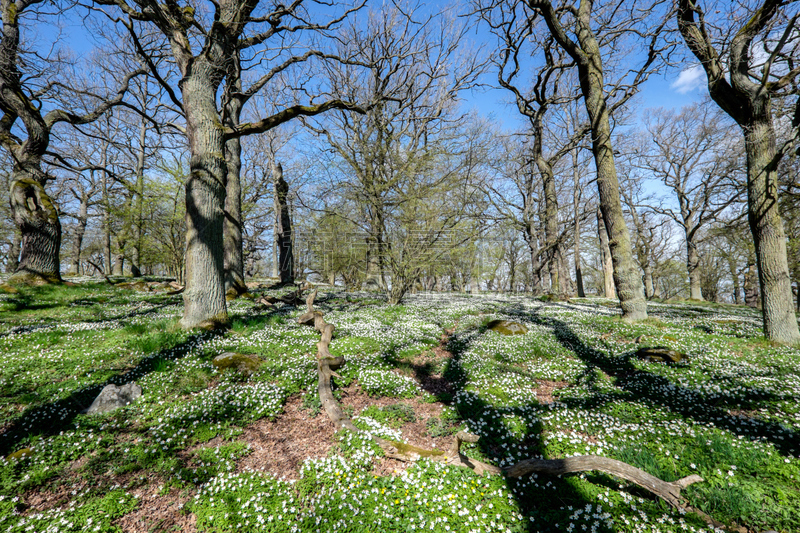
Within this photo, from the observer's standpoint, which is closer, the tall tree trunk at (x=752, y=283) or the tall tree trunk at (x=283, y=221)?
the tall tree trunk at (x=283, y=221)

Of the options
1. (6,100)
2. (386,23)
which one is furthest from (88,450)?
(386,23)

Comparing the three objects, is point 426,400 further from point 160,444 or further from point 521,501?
point 160,444

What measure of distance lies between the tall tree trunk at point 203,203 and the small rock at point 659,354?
1223 cm

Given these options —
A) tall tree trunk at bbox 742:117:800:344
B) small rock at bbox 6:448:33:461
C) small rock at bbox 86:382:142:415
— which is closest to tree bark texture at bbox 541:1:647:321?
tall tree trunk at bbox 742:117:800:344

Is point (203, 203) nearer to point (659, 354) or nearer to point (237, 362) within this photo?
point (237, 362)

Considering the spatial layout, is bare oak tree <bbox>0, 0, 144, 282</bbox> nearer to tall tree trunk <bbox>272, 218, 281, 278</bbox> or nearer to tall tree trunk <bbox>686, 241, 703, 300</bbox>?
tall tree trunk <bbox>272, 218, 281, 278</bbox>

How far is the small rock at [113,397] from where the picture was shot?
5.08 metres

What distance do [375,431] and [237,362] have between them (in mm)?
4022

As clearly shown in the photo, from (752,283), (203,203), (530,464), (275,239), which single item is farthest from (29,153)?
(752,283)

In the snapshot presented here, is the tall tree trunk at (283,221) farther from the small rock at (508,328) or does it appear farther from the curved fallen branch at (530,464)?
the curved fallen branch at (530,464)

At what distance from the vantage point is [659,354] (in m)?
7.70

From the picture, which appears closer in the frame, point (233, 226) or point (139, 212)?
point (233, 226)

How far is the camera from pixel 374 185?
Answer: 16078mm

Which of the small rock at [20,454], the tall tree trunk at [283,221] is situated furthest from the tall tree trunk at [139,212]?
the small rock at [20,454]
